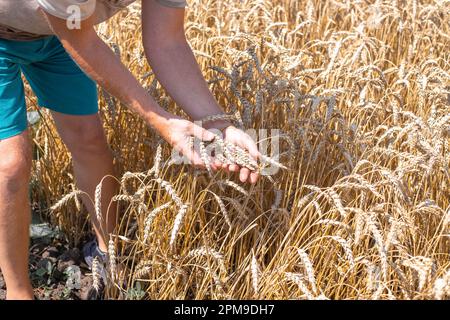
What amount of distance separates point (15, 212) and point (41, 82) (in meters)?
0.41

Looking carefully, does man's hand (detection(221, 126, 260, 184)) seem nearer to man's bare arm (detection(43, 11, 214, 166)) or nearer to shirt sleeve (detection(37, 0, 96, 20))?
man's bare arm (detection(43, 11, 214, 166))

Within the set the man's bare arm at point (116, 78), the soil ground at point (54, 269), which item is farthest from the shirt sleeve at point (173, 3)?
the soil ground at point (54, 269)

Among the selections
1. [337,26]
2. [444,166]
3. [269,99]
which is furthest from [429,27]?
[444,166]

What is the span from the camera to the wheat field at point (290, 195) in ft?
6.62

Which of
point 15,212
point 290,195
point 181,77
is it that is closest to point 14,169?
point 15,212

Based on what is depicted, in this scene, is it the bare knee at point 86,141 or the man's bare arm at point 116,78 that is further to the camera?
the bare knee at point 86,141

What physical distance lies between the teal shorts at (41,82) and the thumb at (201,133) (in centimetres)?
46

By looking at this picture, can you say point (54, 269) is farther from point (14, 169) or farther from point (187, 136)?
point (187, 136)

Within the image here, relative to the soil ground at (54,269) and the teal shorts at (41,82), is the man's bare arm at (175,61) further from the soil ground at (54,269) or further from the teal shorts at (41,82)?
the soil ground at (54,269)

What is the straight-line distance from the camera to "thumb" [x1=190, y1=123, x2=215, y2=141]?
6.40 ft

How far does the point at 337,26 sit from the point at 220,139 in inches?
72.9

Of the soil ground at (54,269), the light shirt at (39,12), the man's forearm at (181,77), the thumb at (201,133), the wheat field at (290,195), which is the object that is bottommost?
the soil ground at (54,269)

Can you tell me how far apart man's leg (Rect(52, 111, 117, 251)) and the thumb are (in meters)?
0.45

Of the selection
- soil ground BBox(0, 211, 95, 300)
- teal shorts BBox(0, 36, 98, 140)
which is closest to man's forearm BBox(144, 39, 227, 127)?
teal shorts BBox(0, 36, 98, 140)
